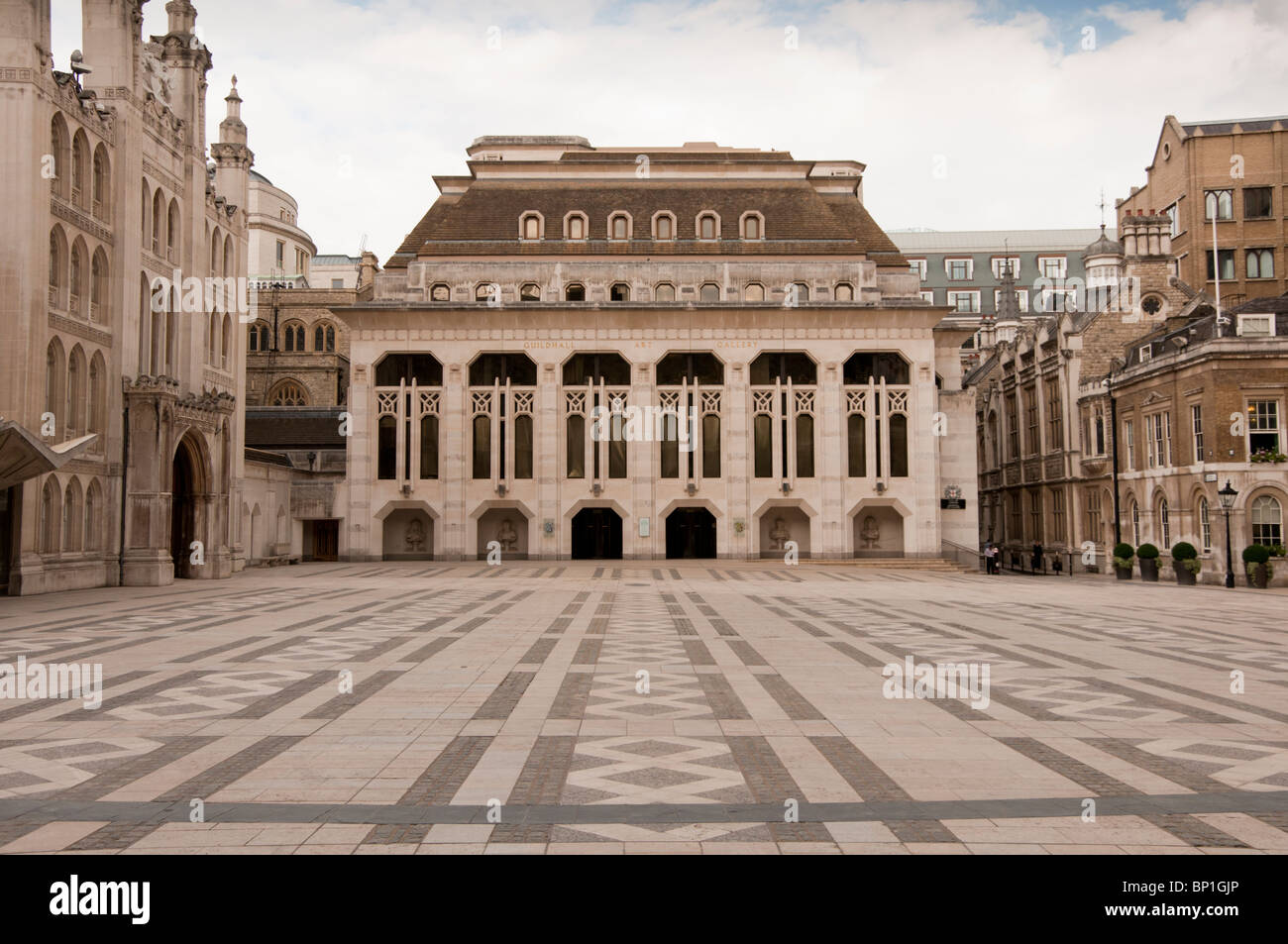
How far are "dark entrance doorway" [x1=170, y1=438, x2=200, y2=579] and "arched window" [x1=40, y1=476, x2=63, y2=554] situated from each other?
285 inches

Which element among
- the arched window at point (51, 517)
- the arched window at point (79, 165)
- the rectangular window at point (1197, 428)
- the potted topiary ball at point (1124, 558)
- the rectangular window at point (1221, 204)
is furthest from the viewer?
the rectangular window at point (1221, 204)

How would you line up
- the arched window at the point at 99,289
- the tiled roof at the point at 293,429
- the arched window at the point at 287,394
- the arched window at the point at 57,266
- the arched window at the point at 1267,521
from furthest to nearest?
1. the arched window at the point at 287,394
2. the tiled roof at the point at 293,429
3. the arched window at the point at 1267,521
4. the arched window at the point at 99,289
5. the arched window at the point at 57,266

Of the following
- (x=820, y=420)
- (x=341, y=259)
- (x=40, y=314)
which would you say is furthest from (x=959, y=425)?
(x=341, y=259)

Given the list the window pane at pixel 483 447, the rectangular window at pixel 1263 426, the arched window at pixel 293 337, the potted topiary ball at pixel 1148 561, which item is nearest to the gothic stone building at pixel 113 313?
the window pane at pixel 483 447

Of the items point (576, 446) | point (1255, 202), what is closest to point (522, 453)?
point (576, 446)

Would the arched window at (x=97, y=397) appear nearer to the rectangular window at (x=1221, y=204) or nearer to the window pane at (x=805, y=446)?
the window pane at (x=805, y=446)

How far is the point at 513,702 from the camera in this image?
12.4 m

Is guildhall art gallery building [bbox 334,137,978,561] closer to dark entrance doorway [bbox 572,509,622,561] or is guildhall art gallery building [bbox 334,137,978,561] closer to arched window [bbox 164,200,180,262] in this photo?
dark entrance doorway [bbox 572,509,622,561]

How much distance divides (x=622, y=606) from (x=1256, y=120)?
62.3 m

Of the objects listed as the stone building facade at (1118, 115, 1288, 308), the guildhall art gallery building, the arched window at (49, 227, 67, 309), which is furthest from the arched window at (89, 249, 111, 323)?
the stone building facade at (1118, 115, 1288, 308)

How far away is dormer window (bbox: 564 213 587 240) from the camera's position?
57.6 m

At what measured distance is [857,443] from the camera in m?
54.5

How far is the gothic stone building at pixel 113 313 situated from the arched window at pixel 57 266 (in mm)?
51

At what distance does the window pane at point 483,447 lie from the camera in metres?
54.3
